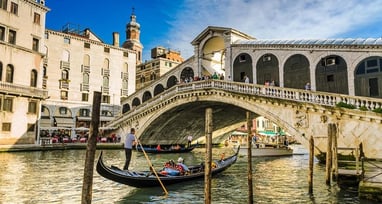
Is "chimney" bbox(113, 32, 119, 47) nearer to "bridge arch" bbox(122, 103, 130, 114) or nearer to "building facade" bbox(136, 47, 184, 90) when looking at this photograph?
"building facade" bbox(136, 47, 184, 90)

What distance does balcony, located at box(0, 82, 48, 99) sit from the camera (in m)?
20.9

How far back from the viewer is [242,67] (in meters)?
20.9

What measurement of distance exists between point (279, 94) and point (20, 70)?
57.7 ft

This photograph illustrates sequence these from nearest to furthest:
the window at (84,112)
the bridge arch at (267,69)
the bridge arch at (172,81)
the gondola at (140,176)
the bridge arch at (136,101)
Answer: the gondola at (140,176)
the bridge arch at (267,69)
the bridge arch at (172,81)
the bridge arch at (136,101)
the window at (84,112)

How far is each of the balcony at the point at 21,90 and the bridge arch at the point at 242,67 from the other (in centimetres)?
1389

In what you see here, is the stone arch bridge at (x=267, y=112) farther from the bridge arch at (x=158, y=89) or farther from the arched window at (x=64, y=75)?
the arched window at (x=64, y=75)

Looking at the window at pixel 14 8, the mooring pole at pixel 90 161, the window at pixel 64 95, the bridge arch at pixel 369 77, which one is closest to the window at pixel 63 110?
the window at pixel 64 95

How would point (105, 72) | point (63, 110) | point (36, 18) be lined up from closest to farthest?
point (36, 18) → point (63, 110) → point (105, 72)

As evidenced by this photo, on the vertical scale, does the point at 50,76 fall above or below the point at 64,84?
above

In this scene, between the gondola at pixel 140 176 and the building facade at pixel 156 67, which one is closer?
the gondola at pixel 140 176

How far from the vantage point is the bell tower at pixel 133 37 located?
1943 inches

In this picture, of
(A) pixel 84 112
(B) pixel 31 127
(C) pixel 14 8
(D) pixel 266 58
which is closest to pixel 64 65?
Answer: (A) pixel 84 112

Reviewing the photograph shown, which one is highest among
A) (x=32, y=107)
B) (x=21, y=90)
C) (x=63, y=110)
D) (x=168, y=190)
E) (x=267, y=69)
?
(x=267, y=69)

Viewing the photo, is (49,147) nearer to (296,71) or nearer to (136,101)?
(136,101)
